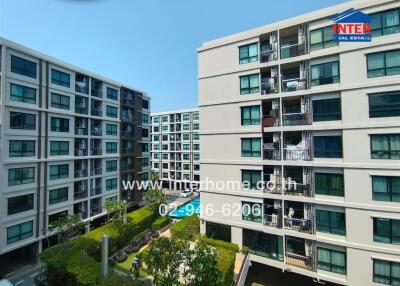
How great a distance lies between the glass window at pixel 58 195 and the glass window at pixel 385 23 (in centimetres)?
3235

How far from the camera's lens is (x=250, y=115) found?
779 inches

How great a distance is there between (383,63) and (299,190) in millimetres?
10337

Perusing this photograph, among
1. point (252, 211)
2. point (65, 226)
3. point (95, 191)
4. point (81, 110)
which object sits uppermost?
point (81, 110)

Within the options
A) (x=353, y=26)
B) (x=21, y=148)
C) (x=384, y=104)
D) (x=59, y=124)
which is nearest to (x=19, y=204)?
(x=21, y=148)

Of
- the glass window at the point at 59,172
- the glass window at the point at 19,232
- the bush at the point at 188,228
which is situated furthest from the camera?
the glass window at the point at 59,172

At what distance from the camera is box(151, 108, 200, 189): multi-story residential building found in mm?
57531

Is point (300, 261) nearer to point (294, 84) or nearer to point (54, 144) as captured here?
point (294, 84)

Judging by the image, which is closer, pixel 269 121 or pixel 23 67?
pixel 269 121

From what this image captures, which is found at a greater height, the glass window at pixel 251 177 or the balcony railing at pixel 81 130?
the balcony railing at pixel 81 130

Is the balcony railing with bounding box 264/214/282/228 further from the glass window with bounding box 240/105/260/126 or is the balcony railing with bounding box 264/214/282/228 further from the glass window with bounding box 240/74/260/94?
the glass window with bounding box 240/74/260/94

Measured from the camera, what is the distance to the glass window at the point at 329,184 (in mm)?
16062

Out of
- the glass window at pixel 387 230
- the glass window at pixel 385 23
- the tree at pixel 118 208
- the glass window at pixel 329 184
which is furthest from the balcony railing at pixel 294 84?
the tree at pixel 118 208

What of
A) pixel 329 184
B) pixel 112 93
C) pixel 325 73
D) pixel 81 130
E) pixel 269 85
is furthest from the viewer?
pixel 112 93

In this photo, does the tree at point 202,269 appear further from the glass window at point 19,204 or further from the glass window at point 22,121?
the glass window at point 22,121
